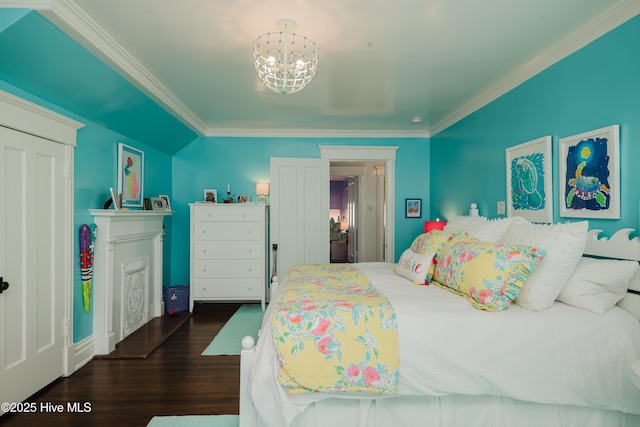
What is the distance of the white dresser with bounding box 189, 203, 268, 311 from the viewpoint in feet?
14.4

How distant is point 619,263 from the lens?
6.05ft

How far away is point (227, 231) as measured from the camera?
444cm

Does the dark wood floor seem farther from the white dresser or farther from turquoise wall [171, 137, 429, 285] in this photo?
turquoise wall [171, 137, 429, 285]

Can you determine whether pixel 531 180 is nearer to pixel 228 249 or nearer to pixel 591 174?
pixel 591 174

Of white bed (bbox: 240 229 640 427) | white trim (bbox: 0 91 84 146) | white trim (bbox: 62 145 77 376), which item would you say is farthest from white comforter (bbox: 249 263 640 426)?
white trim (bbox: 0 91 84 146)

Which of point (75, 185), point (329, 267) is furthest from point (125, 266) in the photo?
point (329, 267)

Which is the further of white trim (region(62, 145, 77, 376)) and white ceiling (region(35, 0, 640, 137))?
white trim (region(62, 145, 77, 376))

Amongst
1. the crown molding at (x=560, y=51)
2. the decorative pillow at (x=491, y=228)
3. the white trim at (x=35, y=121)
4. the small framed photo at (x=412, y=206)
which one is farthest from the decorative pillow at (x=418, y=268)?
the white trim at (x=35, y=121)

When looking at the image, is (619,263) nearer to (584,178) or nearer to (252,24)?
(584,178)

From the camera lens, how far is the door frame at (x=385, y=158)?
16.1ft

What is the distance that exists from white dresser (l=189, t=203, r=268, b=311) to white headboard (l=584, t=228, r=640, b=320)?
3393 millimetres

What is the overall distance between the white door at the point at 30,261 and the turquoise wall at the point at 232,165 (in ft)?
7.33

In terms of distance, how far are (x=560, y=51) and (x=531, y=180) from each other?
947 mm

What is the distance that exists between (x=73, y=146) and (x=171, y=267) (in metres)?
2.52
